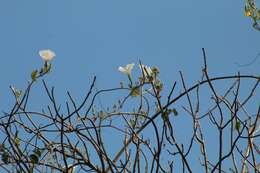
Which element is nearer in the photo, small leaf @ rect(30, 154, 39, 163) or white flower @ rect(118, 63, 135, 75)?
small leaf @ rect(30, 154, 39, 163)

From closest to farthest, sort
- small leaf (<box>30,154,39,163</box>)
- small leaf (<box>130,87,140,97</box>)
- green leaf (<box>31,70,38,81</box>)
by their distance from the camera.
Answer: small leaf (<box>30,154,39,163</box>)
green leaf (<box>31,70,38,81</box>)
small leaf (<box>130,87,140,97</box>)

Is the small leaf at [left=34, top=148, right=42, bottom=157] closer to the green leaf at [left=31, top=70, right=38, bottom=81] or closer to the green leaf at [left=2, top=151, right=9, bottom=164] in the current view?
the green leaf at [left=2, top=151, right=9, bottom=164]

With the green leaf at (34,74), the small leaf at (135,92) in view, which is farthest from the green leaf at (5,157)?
the small leaf at (135,92)

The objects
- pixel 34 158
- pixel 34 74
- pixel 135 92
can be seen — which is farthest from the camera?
pixel 135 92

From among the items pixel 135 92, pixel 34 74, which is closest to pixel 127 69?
pixel 135 92

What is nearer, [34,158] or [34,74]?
[34,158]

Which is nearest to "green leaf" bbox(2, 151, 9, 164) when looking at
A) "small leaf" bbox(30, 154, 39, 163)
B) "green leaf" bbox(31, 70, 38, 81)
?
"small leaf" bbox(30, 154, 39, 163)

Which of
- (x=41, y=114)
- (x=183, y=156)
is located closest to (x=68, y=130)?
(x=41, y=114)

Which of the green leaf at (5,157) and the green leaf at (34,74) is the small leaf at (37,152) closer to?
the green leaf at (5,157)

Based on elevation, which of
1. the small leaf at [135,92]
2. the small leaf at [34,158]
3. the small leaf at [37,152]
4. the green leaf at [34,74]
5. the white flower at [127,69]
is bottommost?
the small leaf at [34,158]

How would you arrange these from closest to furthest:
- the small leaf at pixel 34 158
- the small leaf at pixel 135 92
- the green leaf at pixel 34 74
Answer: the small leaf at pixel 34 158, the green leaf at pixel 34 74, the small leaf at pixel 135 92

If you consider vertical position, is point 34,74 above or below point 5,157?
above

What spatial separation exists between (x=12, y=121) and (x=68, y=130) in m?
0.22

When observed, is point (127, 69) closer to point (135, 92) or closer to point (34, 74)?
point (135, 92)
